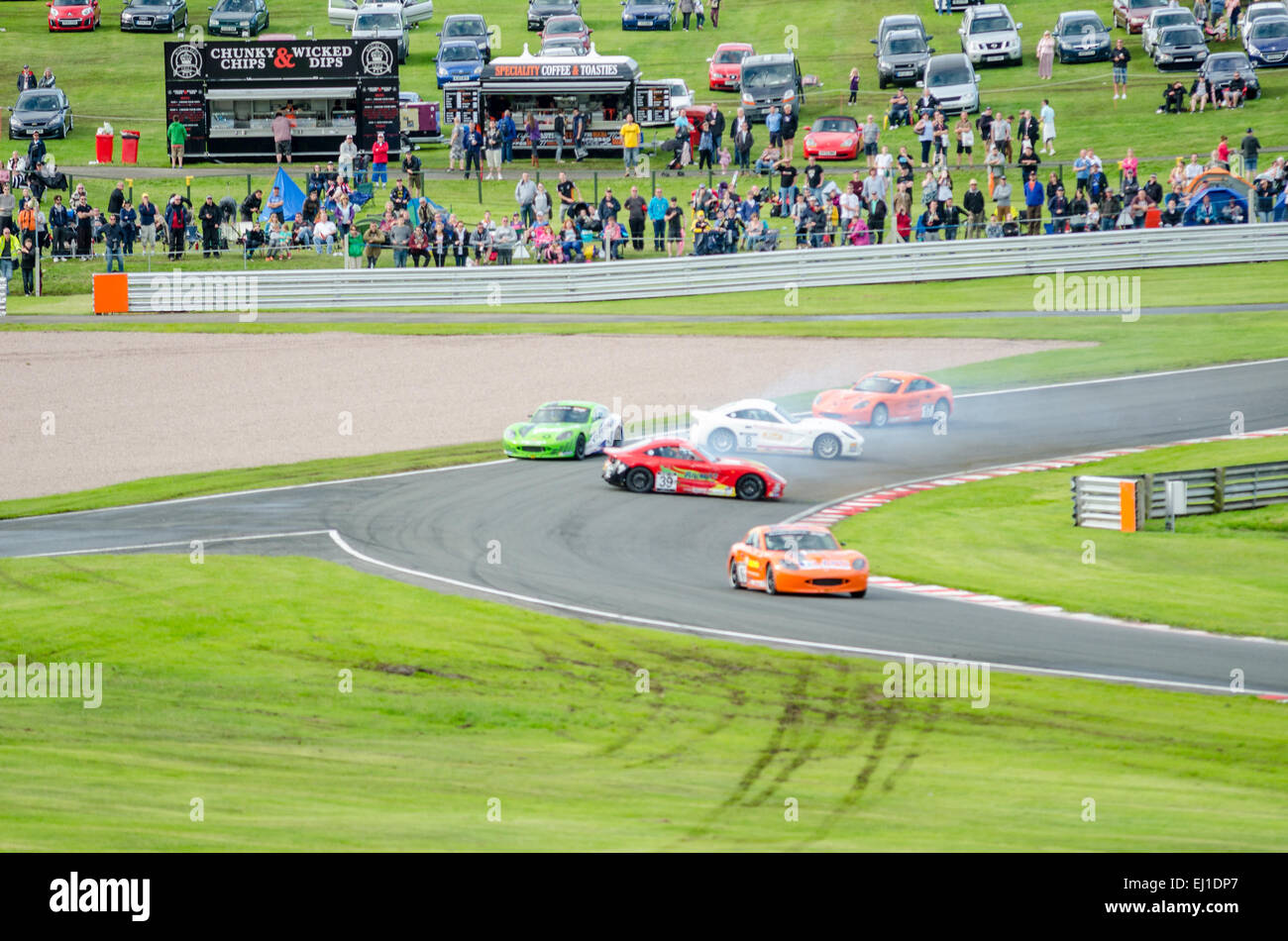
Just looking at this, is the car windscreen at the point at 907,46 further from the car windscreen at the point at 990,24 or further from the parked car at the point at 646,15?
the parked car at the point at 646,15

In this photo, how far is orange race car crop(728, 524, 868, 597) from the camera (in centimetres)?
2188

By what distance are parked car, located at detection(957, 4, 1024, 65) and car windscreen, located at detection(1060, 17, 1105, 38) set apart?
1739 mm

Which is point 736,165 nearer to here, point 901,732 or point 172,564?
point 172,564

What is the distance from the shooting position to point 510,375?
36906 millimetres

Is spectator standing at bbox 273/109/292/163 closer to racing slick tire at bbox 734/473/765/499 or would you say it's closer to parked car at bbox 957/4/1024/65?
parked car at bbox 957/4/1024/65

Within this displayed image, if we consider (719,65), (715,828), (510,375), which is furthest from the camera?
(719,65)

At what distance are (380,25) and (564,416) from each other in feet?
139

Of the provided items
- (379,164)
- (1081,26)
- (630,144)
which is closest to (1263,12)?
(1081,26)

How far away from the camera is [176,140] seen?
184 ft

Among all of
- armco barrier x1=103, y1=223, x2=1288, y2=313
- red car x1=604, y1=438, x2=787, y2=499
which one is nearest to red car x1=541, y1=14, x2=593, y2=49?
armco barrier x1=103, y1=223, x2=1288, y2=313

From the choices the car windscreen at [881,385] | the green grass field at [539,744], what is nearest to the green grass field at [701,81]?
the car windscreen at [881,385]

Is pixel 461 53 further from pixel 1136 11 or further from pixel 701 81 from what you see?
pixel 1136 11
